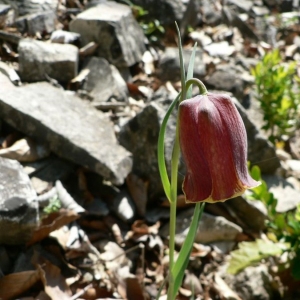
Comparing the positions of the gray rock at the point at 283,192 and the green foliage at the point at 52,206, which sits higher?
the green foliage at the point at 52,206

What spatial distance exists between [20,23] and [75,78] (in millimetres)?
515

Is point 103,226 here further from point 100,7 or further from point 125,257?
point 100,7

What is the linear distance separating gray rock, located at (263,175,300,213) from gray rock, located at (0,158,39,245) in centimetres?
141

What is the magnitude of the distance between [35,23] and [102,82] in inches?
21.6

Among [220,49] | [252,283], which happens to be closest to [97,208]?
[252,283]

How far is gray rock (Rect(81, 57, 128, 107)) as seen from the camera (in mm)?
3125

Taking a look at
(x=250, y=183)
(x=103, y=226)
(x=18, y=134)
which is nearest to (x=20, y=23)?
(x=18, y=134)

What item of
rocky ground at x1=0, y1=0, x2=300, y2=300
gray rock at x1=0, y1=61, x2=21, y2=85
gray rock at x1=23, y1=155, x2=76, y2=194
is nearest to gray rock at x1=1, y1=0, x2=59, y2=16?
rocky ground at x1=0, y1=0, x2=300, y2=300

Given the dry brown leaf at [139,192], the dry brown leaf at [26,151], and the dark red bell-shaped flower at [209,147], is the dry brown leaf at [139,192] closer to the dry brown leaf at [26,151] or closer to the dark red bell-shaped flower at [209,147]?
the dry brown leaf at [26,151]

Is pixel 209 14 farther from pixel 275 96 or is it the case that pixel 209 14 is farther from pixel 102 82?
pixel 102 82

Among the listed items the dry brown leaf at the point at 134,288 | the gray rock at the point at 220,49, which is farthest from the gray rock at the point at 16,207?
the gray rock at the point at 220,49

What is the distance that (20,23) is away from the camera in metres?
3.23

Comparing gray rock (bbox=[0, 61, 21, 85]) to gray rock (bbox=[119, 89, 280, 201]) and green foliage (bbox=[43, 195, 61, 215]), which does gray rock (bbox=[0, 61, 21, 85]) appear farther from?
green foliage (bbox=[43, 195, 61, 215])

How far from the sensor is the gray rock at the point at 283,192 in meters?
2.96
